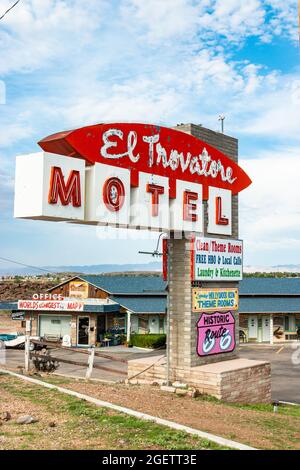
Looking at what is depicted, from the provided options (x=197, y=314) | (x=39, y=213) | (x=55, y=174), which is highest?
(x=55, y=174)

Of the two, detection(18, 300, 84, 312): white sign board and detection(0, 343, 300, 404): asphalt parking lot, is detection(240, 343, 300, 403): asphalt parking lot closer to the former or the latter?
detection(0, 343, 300, 404): asphalt parking lot

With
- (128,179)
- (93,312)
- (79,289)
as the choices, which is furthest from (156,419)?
(79,289)

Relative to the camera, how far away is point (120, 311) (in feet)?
129

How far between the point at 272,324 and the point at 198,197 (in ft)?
85.6

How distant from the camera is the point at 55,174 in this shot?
526 inches

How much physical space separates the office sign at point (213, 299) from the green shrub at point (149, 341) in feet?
59.0

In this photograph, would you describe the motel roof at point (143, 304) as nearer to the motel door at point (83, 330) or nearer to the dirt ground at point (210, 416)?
the motel door at point (83, 330)

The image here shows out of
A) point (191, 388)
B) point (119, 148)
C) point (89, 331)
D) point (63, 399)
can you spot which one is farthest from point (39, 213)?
point (89, 331)

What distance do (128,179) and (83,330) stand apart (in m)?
24.9

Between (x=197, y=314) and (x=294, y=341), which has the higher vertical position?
(x=197, y=314)

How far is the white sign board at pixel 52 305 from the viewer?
37.4 meters

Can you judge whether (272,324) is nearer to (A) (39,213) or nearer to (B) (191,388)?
(B) (191,388)

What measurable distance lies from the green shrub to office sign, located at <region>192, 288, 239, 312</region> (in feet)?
59.0
